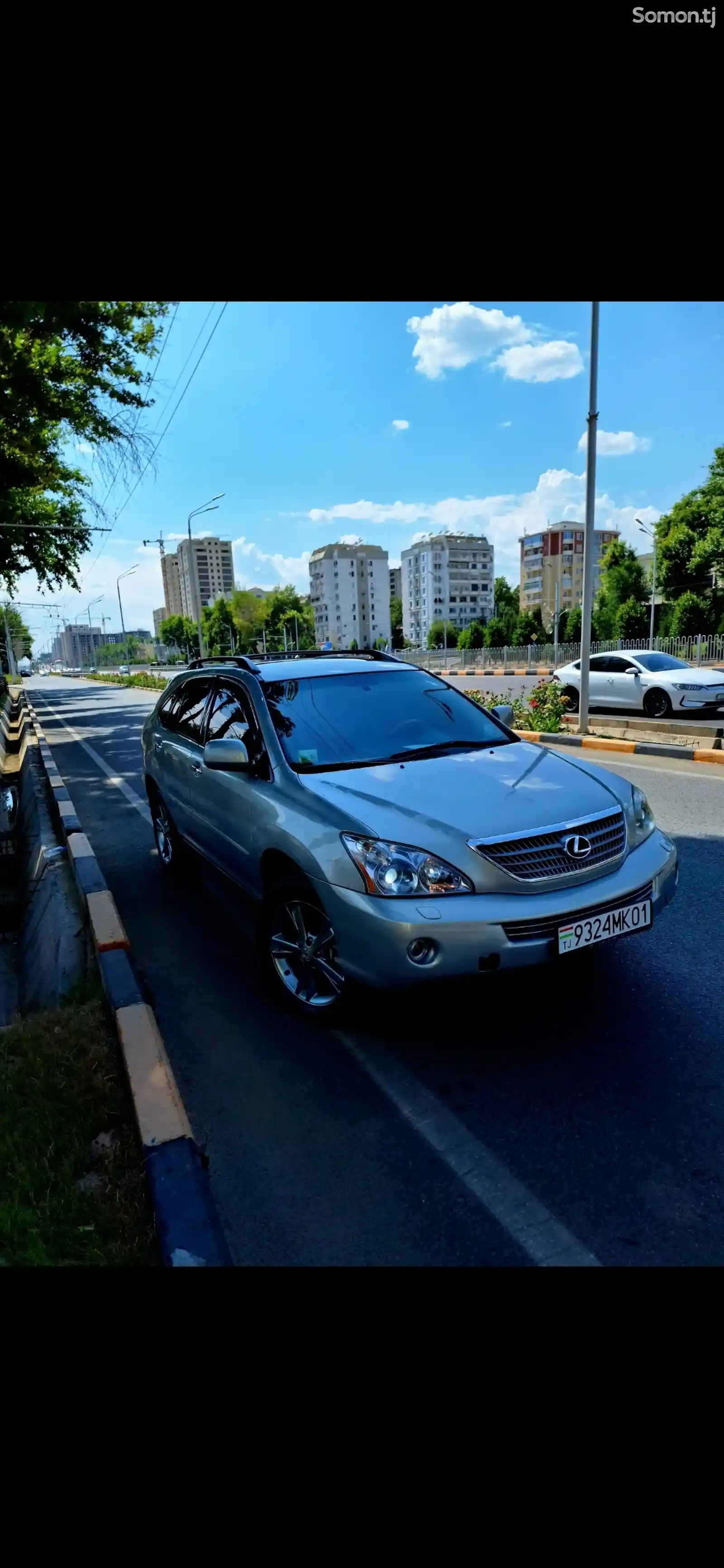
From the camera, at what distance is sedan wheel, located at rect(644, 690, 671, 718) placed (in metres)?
14.4

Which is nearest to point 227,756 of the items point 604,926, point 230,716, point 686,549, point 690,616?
point 230,716

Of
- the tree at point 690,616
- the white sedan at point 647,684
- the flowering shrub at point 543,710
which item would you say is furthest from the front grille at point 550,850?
the tree at point 690,616

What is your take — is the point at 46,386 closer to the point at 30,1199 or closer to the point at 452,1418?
the point at 30,1199

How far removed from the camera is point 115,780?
11.4 meters

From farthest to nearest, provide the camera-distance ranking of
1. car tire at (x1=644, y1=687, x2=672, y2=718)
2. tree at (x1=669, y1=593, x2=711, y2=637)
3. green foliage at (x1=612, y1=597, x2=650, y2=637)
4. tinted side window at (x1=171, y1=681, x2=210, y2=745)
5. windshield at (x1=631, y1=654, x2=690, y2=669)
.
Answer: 1. green foliage at (x1=612, y1=597, x2=650, y2=637)
2. tree at (x1=669, y1=593, x2=711, y2=637)
3. windshield at (x1=631, y1=654, x2=690, y2=669)
4. car tire at (x1=644, y1=687, x2=672, y2=718)
5. tinted side window at (x1=171, y1=681, x2=210, y2=745)

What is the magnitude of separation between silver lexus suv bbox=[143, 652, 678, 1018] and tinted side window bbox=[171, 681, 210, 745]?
0.34m

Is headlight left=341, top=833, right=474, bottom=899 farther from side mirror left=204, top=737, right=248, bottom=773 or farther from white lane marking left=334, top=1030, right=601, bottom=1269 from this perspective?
side mirror left=204, top=737, right=248, bottom=773

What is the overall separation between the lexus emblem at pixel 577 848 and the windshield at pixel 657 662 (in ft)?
42.3

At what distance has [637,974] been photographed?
3.75m

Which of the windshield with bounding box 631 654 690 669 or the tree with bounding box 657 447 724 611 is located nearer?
the windshield with bounding box 631 654 690 669

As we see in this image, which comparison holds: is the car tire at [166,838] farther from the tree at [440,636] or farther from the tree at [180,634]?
the tree at [180,634]

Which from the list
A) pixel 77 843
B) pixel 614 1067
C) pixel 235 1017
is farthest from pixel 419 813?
pixel 77 843

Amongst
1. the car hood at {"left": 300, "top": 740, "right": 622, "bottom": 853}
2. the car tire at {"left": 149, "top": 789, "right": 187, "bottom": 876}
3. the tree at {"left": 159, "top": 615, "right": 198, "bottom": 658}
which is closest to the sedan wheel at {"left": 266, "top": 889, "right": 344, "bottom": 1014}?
the car hood at {"left": 300, "top": 740, "right": 622, "bottom": 853}
